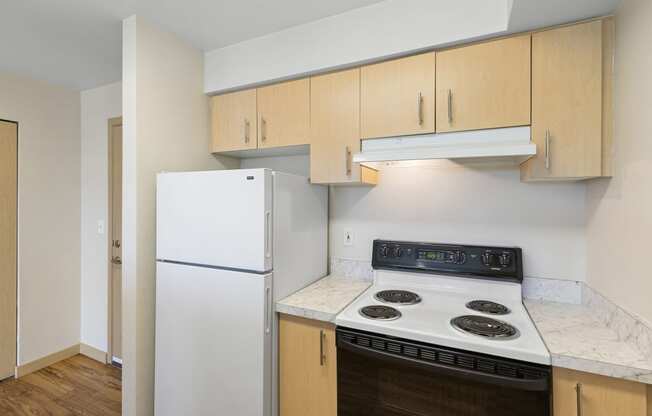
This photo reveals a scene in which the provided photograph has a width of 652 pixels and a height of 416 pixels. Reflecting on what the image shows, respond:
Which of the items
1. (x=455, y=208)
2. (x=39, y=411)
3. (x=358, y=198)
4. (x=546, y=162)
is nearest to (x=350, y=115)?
(x=358, y=198)

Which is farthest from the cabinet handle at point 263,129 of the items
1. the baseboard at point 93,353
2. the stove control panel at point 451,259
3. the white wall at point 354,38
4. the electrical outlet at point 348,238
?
the baseboard at point 93,353

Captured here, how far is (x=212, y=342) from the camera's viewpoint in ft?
5.00

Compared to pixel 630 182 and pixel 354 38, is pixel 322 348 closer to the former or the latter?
pixel 630 182

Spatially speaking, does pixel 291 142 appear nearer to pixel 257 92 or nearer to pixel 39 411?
pixel 257 92

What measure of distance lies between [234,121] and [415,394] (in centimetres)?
181

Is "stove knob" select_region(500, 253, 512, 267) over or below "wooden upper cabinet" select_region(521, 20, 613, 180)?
below

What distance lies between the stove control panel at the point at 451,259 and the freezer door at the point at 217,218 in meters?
0.76

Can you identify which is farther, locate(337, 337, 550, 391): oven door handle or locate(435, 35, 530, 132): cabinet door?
locate(435, 35, 530, 132): cabinet door

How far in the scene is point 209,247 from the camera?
1543 mm

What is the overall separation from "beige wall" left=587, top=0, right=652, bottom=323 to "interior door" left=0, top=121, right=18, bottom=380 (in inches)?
148

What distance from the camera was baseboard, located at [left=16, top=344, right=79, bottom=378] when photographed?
7.98ft

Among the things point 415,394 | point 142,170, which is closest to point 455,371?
point 415,394

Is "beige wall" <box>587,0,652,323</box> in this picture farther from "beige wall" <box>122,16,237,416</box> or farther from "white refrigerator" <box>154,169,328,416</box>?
"beige wall" <box>122,16,237,416</box>

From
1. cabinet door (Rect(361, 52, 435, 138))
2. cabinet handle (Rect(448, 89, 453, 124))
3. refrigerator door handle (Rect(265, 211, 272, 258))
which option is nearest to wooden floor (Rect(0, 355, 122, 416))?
refrigerator door handle (Rect(265, 211, 272, 258))
